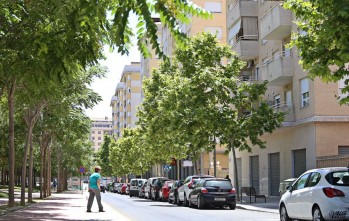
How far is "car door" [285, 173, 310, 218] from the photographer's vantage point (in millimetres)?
15383

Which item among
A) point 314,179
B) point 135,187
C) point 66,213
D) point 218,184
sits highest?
point 314,179

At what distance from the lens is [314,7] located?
16359 mm

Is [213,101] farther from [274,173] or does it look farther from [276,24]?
[274,173]

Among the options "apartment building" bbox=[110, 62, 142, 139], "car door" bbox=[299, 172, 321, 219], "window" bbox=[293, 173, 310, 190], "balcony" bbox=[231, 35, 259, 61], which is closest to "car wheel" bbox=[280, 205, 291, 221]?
"window" bbox=[293, 173, 310, 190]

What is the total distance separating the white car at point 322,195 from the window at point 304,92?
17.9 m

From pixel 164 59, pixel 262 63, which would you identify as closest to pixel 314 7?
pixel 164 59

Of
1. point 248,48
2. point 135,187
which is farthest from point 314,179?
point 135,187

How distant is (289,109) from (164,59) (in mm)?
30303

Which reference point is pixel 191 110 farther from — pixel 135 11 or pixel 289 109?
pixel 135 11

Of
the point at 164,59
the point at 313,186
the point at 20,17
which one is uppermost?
the point at 20,17

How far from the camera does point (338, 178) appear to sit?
1432cm

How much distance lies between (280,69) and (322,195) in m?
21.7

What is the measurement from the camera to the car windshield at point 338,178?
1417cm

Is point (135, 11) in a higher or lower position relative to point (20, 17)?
lower
